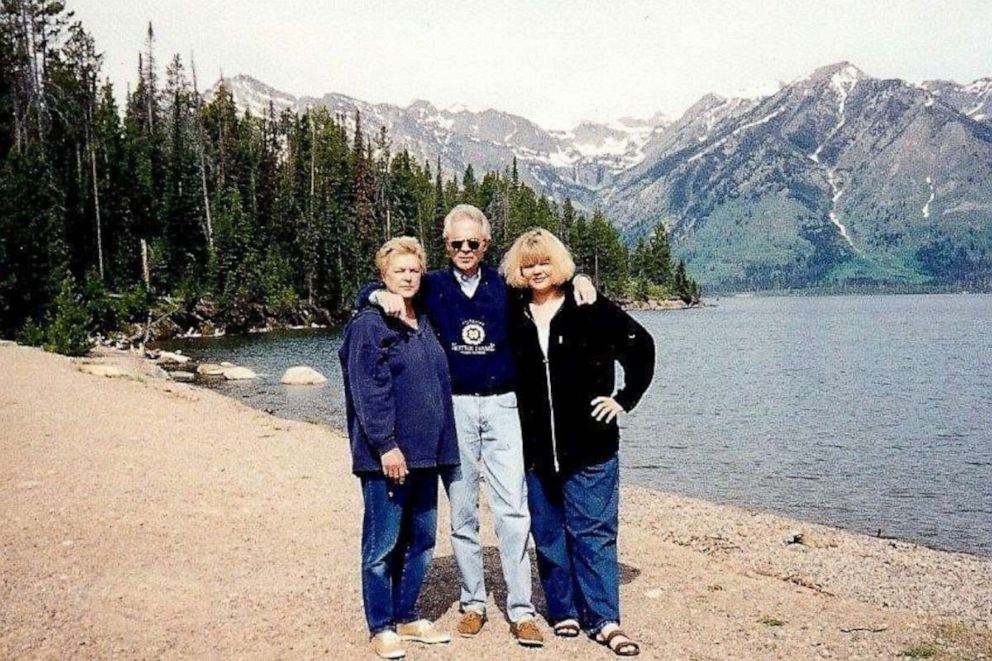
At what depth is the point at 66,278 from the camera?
3666 centimetres

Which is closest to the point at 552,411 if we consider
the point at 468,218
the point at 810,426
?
the point at 468,218

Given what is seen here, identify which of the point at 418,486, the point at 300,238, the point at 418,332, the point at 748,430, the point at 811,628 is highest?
the point at 300,238

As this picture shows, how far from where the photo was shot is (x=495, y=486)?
254 inches

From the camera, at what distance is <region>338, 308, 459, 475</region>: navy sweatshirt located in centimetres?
595

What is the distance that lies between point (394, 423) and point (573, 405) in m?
1.34

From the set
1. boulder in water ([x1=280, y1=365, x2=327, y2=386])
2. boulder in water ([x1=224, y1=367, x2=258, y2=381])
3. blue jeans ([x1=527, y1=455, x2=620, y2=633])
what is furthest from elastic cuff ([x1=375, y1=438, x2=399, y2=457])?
boulder in water ([x1=224, y1=367, x2=258, y2=381])

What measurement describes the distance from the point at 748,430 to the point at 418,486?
878 inches

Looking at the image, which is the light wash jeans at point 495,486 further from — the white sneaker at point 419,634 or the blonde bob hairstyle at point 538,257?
the blonde bob hairstyle at point 538,257

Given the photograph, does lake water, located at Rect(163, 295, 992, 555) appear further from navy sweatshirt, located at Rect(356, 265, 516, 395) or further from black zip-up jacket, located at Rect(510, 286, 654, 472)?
navy sweatshirt, located at Rect(356, 265, 516, 395)

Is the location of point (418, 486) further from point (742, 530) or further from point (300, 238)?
point (300, 238)

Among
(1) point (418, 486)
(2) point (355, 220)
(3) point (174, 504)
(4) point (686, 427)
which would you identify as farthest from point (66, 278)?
(2) point (355, 220)

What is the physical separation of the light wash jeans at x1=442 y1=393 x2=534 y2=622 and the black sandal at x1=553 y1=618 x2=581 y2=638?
0.91 feet

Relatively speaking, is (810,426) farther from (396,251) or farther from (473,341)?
(396,251)

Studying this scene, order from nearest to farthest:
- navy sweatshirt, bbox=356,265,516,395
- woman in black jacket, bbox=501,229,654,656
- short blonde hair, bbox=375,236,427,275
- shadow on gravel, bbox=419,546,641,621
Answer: short blonde hair, bbox=375,236,427,275 < navy sweatshirt, bbox=356,265,516,395 < woman in black jacket, bbox=501,229,654,656 < shadow on gravel, bbox=419,546,641,621
